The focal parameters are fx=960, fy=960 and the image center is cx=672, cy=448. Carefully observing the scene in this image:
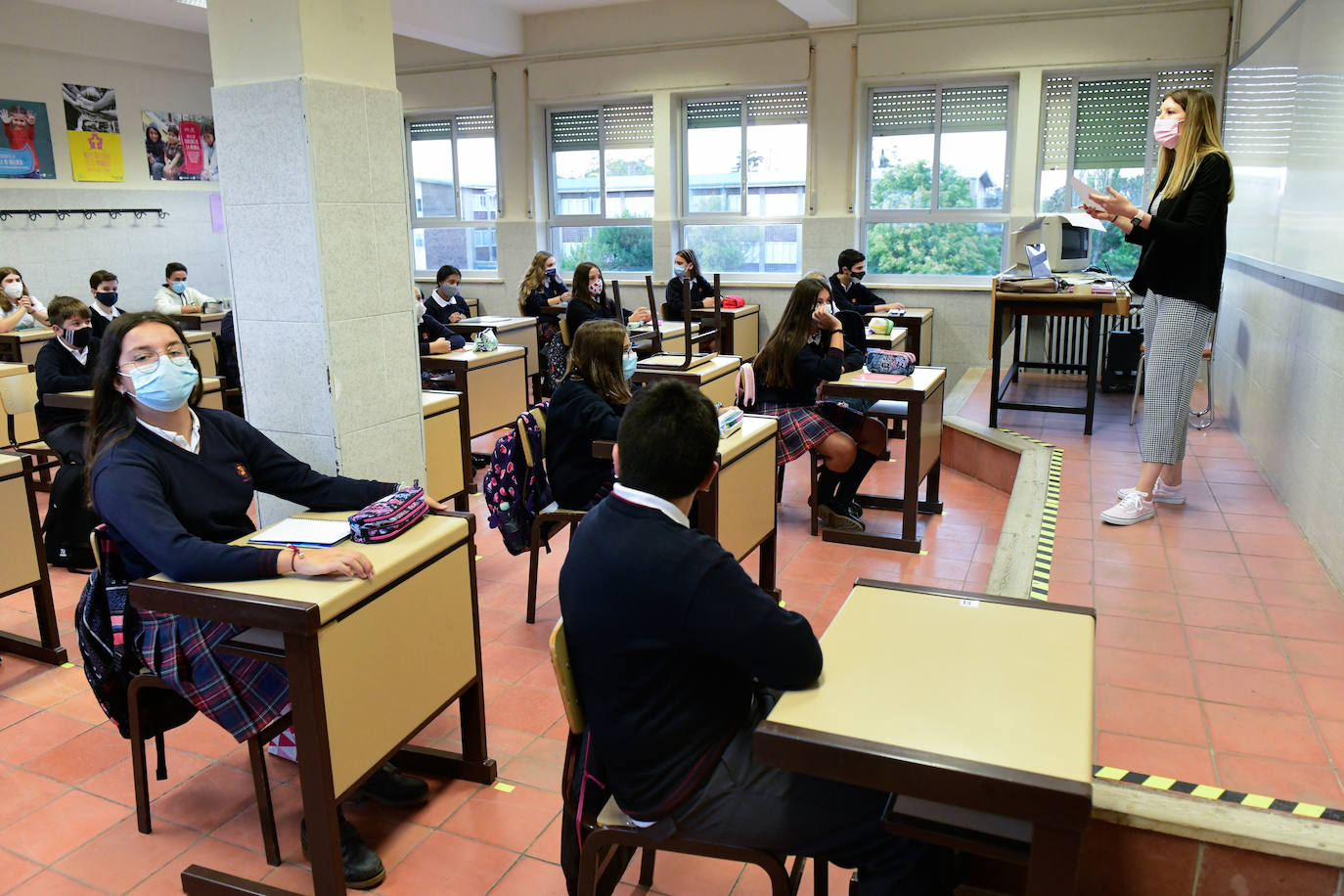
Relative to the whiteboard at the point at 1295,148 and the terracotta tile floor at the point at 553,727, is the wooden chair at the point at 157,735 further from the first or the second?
the whiteboard at the point at 1295,148

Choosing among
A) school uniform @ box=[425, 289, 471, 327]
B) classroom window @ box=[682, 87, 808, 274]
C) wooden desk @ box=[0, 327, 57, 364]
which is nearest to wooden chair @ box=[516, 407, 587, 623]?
school uniform @ box=[425, 289, 471, 327]

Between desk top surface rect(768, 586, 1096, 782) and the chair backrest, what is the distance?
0.41 m

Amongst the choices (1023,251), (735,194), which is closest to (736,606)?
(1023,251)

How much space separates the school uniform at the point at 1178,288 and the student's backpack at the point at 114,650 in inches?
149

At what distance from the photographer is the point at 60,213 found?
8.83 meters

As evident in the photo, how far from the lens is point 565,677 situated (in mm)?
1758

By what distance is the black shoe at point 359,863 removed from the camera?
2.27m

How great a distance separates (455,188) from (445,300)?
10.9 ft

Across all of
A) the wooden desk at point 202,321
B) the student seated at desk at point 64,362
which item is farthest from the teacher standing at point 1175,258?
the wooden desk at point 202,321

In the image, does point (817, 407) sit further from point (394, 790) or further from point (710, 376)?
point (394, 790)

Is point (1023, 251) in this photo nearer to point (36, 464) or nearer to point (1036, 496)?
point (1036, 496)

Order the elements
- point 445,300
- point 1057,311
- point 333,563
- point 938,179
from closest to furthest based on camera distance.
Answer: point 333,563, point 1057,311, point 445,300, point 938,179

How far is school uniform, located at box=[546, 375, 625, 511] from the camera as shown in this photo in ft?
11.5

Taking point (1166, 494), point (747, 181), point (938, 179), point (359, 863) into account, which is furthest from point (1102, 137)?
point (359, 863)
